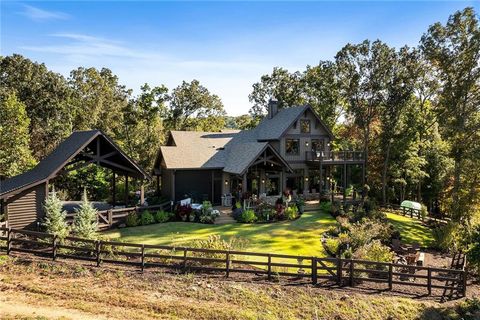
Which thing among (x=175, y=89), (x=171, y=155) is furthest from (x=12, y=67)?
(x=171, y=155)

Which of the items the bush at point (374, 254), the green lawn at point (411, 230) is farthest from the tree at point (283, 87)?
the bush at point (374, 254)

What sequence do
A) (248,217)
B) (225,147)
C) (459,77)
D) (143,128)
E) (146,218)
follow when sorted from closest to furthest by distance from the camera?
1. (146,218)
2. (248,217)
3. (459,77)
4. (225,147)
5. (143,128)

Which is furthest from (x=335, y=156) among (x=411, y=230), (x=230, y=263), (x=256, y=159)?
(x=230, y=263)

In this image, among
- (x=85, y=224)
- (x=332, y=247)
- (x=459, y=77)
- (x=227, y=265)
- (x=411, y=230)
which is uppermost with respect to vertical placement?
(x=459, y=77)

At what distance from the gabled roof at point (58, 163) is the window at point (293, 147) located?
1525cm

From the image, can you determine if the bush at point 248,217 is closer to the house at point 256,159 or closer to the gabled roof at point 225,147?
the house at point 256,159

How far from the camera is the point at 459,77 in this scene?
29672 mm

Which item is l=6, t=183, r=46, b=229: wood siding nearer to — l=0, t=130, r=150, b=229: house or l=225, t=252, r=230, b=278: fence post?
l=0, t=130, r=150, b=229: house

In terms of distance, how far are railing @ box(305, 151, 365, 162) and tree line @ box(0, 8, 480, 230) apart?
7.49 ft

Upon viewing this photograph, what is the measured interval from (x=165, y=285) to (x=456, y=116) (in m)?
29.8

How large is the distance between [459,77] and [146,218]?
93.0ft

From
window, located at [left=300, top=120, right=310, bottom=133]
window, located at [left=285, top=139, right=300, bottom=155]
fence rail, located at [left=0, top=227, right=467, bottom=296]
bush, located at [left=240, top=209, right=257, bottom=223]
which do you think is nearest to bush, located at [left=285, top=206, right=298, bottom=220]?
bush, located at [left=240, top=209, right=257, bottom=223]

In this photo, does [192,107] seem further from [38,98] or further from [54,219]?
[54,219]

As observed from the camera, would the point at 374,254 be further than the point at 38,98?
No
